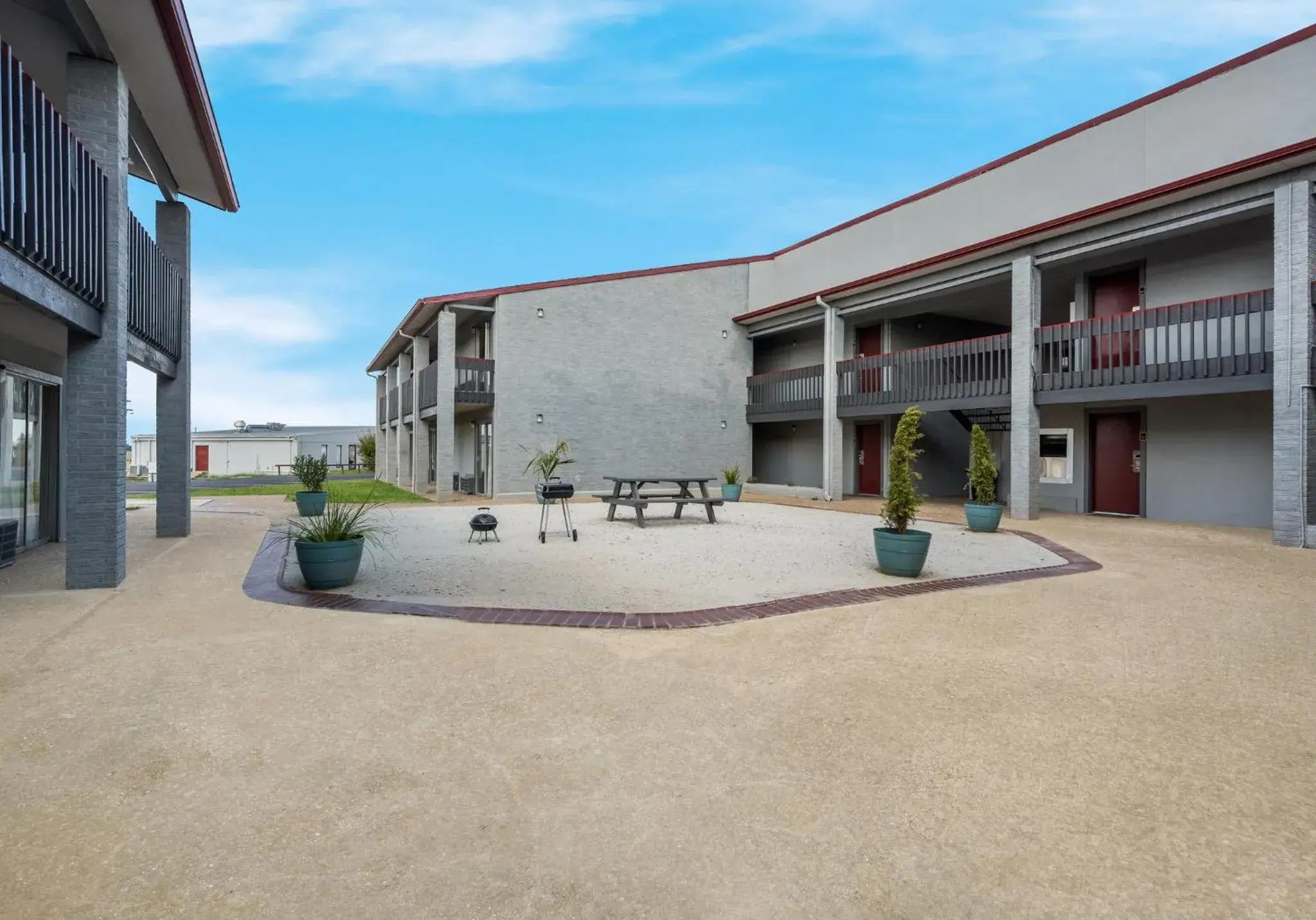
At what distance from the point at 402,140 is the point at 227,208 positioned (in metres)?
13.0

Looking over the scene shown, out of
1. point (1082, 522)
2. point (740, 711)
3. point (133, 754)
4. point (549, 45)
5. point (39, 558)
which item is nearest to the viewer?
point (133, 754)

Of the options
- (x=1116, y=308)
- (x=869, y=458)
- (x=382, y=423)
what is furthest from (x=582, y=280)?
(x=382, y=423)

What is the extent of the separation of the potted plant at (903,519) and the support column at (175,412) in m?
10.1

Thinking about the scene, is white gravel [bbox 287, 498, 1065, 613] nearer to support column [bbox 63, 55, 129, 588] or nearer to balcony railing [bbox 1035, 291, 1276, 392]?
support column [bbox 63, 55, 129, 588]

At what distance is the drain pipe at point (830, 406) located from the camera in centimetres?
1777

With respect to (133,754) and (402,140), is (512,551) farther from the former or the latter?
(402,140)

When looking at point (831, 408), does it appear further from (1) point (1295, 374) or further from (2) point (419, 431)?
(2) point (419, 431)

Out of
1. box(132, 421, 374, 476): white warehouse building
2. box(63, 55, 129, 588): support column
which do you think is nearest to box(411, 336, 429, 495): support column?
box(63, 55, 129, 588): support column

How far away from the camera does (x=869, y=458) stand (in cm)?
2016

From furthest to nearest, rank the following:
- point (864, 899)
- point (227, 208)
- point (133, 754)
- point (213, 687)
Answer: point (227, 208)
point (213, 687)
point (133, 754)
point (864, 899)

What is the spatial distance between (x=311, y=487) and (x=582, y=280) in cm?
917

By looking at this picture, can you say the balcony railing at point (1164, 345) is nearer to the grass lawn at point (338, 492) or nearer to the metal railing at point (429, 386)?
the metal railing at point (429, 386)

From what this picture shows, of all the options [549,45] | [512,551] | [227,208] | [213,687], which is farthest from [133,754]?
[227,208]

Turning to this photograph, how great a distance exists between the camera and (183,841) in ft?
6.96
